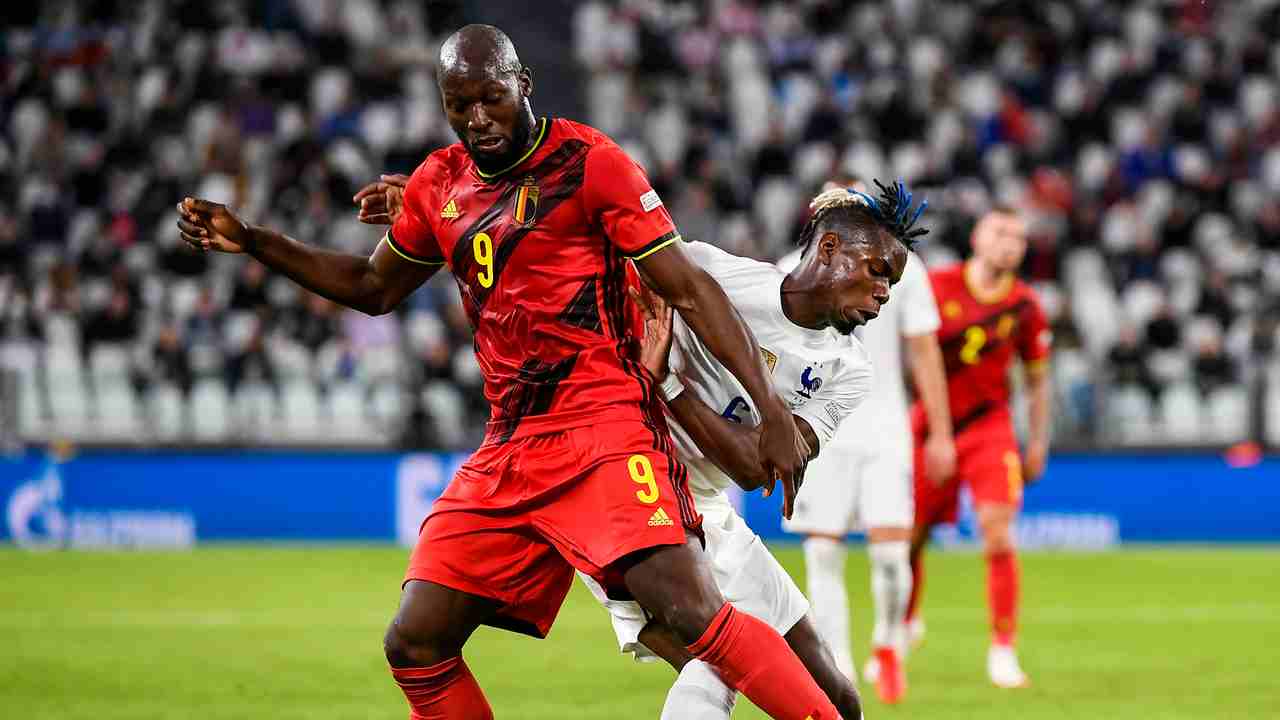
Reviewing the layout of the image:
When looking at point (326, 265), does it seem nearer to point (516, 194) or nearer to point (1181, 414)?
point (516, 194)

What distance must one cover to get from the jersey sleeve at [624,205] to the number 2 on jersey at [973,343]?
4.72m

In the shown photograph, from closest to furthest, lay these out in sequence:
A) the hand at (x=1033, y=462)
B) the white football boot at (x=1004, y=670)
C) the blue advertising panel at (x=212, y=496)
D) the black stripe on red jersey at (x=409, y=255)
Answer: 1. the black stripe on red jersey at (x=409, y=255)
2. the white football boot at (x=1004, y=670)
3. the hand at (x=1033, y=462)
4. the blue advertising panel at (x=212, y=496)

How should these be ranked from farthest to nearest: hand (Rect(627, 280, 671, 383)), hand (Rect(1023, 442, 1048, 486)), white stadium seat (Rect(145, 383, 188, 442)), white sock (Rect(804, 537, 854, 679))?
white stadium seat (Rect(145, 383, 188, 442)), hand (Rect(1023, 442, 1048, 486)), white sock (Rect(804, 537, 854, 679)), hand (Rect(627, 280, 671, 383))

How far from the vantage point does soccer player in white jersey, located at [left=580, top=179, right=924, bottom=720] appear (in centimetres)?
479

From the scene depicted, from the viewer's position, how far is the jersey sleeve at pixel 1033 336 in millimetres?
8945

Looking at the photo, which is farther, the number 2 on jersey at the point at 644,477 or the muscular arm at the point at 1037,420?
the muscular arm at the point at 1037,420

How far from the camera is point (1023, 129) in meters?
19.6

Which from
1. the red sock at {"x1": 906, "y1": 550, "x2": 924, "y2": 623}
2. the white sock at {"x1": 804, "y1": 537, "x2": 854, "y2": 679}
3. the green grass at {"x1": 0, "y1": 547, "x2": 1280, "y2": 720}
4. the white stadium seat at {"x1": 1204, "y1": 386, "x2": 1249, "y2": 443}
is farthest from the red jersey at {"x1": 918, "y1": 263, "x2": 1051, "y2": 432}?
the white stadium seat at {"x1": 1204, "y1": 386, "x2": 1249, "y2": 443}

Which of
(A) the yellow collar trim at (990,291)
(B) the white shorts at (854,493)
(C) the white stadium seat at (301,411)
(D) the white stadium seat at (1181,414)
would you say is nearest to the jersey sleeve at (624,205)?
(B) the white shorts at (854,493)

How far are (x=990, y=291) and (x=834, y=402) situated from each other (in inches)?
164

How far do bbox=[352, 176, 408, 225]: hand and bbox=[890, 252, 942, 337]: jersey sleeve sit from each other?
10.3ft

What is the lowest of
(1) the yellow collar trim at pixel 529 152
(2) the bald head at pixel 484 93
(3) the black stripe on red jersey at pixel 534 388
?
(3) the black stripe on red jersey at pixel 534 388

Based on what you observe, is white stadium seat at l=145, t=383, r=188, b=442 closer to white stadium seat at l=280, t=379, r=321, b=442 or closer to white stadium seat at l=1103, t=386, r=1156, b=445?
white stadium seat at l=280, t=379, r=321, b=442

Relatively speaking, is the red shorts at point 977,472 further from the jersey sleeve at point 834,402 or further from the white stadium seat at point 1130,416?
the white stadium seat at point 1130,416
